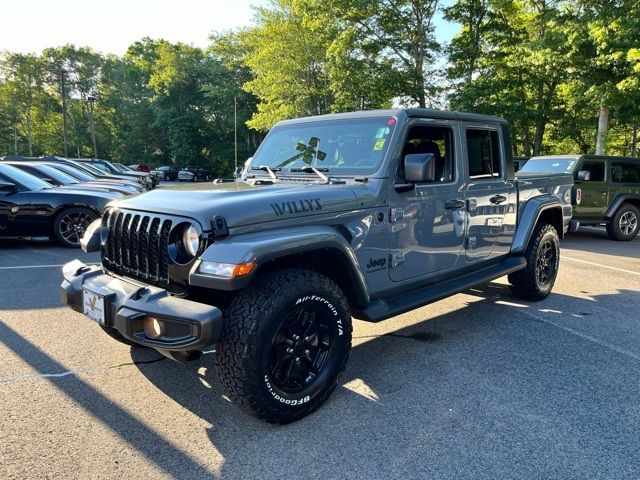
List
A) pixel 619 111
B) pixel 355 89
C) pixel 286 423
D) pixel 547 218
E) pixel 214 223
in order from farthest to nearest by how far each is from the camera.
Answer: pixel 355 89
pixel 619 111
pixel 547 218
pixel 286 423
pixel 214 223

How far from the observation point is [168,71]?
43.8 metres

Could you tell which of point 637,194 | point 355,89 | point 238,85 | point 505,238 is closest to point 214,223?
point 505,238

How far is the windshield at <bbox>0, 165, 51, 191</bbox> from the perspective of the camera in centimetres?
834

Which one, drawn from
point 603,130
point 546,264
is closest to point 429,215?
point 546,264

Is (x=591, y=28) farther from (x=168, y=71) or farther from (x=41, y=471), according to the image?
(x=168, y=71)

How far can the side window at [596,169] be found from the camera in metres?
10.2

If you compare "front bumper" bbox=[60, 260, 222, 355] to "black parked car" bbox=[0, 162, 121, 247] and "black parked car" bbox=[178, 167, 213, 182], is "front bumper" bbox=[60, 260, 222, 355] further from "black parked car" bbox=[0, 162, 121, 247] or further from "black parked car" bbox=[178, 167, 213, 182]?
"black parked car" bbox=[178, 167, 213, 182]

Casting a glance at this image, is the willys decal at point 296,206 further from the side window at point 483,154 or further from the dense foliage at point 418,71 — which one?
the dense foliage at point 418,71

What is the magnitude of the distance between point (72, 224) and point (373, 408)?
7349mm

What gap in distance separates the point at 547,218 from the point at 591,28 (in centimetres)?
1063

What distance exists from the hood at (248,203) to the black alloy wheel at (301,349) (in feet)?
2.01

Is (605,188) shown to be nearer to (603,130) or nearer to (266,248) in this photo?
(603,130)

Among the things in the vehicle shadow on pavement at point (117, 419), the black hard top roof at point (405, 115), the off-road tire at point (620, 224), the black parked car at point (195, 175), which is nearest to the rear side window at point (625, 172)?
the off-road tire at point (620, 224)

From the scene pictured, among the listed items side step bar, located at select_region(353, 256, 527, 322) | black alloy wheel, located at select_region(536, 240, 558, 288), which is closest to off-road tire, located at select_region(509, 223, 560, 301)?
black alloy wheel, located at select_region(536, 240, 558, 288)
